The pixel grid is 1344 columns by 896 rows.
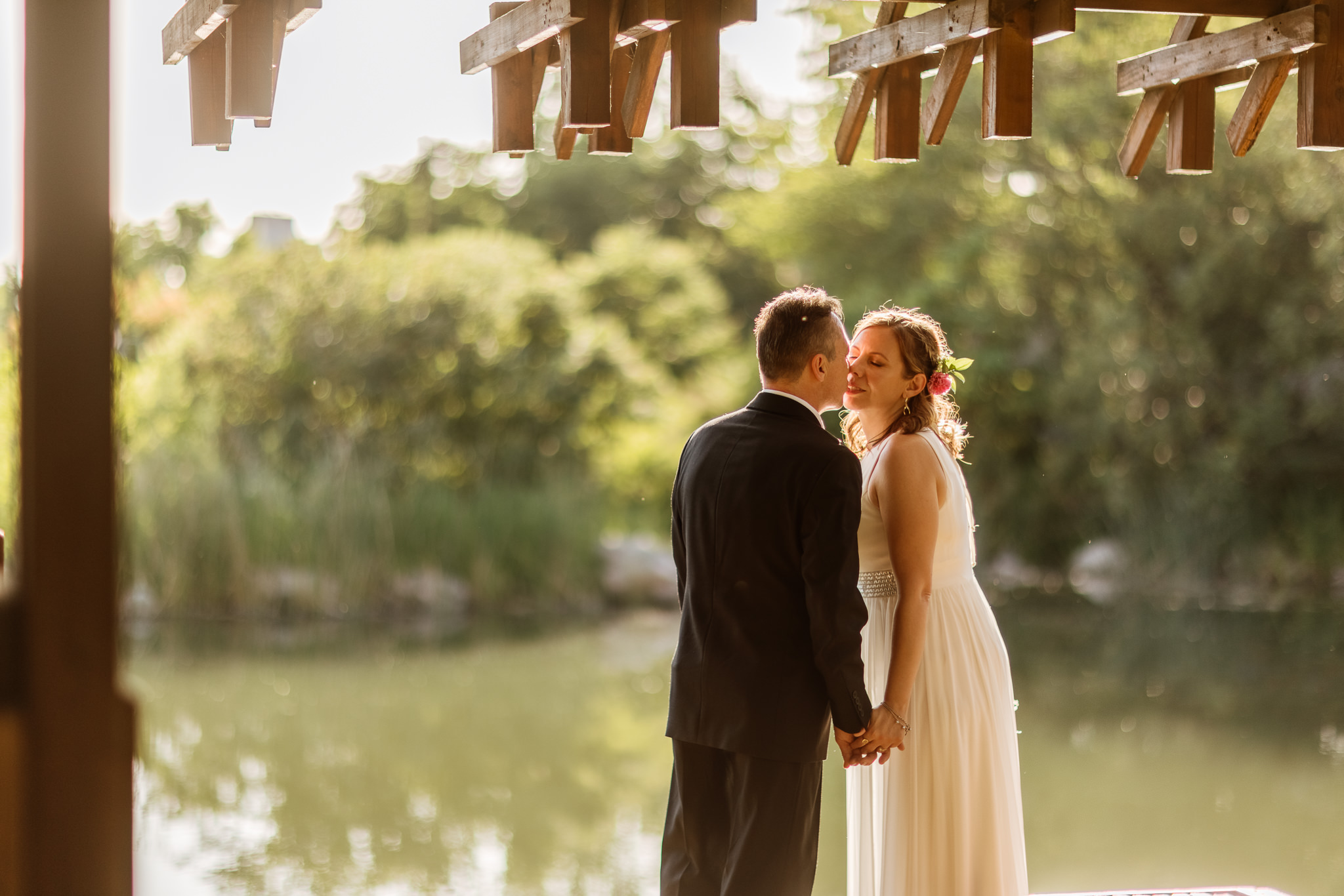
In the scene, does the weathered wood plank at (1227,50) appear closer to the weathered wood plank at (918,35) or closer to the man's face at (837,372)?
the weathered wood plank at (918,35)

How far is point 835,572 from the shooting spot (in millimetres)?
2387

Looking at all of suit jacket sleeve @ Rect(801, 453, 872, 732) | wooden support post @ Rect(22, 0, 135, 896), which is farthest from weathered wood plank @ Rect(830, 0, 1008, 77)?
wooden support post @ Rect(22, 0, 135, 896)

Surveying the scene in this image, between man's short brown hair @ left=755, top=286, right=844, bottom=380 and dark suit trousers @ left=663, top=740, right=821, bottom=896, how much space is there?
2.32 feet

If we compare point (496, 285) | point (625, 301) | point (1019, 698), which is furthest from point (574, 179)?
point (1019, 698)

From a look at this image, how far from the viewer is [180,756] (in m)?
8.12

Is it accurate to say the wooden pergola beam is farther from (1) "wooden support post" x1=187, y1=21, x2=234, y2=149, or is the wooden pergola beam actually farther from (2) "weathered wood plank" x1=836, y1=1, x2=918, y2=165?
(2) "weathered wood plank" x1=836, y1=1, x2=918, y2=165

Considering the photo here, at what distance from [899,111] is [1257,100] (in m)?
0.77

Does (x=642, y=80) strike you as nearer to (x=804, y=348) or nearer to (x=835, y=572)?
(x=804, y=348)

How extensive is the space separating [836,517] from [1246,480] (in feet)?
39.5

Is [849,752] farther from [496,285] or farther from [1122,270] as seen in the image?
[1122,270]

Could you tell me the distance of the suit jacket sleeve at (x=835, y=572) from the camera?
2.39 meters

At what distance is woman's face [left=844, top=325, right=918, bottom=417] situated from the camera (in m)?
2.77

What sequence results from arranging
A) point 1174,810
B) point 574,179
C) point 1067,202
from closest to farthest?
point 1174,810
point 1067,202
point 574,179

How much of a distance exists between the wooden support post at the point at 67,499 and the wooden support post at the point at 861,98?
2139 millimetres
